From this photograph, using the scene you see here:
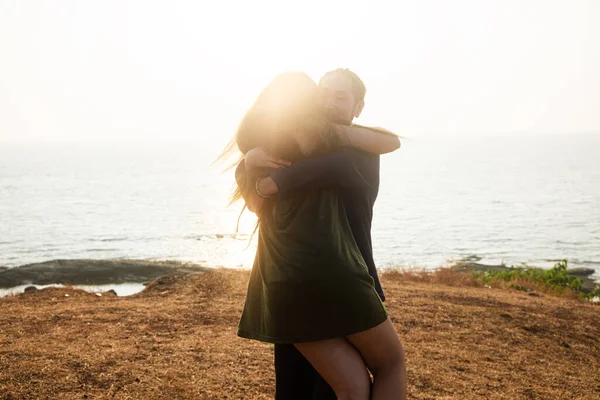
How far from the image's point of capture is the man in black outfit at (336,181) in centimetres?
297

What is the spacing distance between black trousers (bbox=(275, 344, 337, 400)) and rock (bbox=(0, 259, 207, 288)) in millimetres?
20663

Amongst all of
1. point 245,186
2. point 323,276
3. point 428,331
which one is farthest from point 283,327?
point 428,331

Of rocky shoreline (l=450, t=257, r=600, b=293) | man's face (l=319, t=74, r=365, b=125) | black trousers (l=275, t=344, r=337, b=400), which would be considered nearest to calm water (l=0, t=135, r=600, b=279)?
rocky shoreline (l=450, t=257, r=600, b=293)

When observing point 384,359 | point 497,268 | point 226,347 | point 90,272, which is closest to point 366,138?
point 384,359

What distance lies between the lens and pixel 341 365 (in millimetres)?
2957

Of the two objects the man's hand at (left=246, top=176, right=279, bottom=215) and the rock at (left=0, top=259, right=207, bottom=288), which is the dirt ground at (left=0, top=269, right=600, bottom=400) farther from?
the rock at (left=0, top=259, right=207, bottom=288)

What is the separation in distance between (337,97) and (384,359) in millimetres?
1287

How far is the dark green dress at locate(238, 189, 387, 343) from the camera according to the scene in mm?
2906

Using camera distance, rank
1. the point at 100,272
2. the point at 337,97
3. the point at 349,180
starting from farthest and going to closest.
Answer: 1. the point at 100,272
2. the point at 337,97
3. the point at 349,180

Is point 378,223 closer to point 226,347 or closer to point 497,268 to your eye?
point 497,268

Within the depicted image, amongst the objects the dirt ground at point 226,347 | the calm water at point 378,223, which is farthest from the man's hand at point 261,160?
the calm water at point 378,223

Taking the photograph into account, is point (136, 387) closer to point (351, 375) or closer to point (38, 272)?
point (351, 375)

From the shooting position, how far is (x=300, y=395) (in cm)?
377

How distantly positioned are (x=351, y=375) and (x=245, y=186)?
1.01 meters
